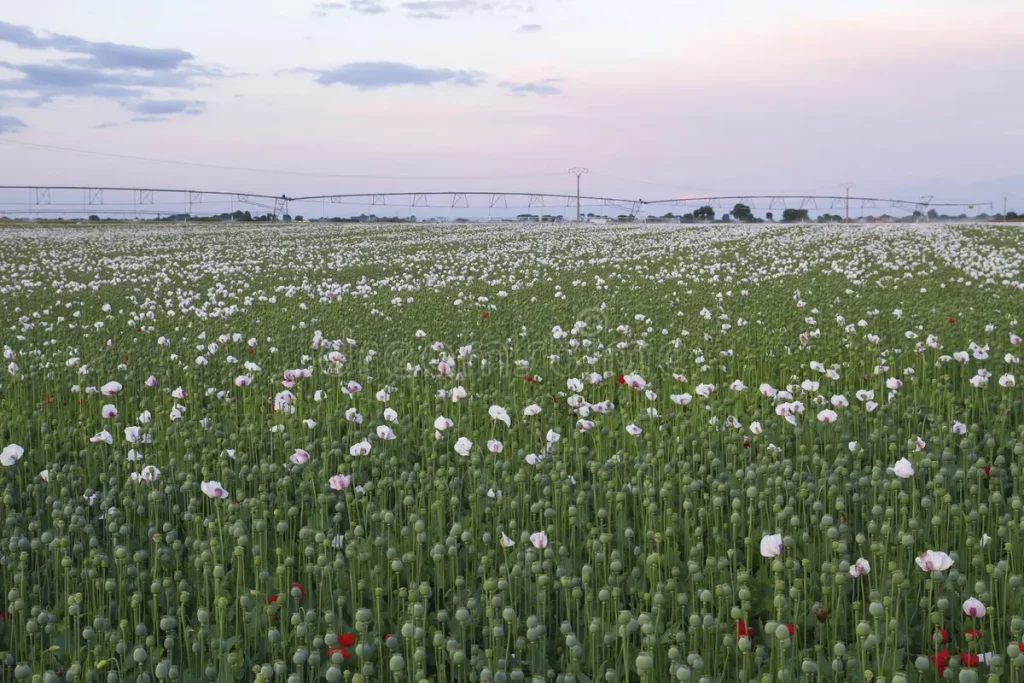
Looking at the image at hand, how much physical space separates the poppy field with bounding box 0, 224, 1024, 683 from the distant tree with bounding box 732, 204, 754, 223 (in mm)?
70504

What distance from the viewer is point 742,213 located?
84.6 metres

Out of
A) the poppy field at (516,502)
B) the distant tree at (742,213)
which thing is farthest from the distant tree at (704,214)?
the poppy field at (516,502)

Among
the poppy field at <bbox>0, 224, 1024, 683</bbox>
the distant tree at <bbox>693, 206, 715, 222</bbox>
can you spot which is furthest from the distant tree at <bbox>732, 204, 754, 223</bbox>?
the poppy field at <bbox>0, 224, 1024, 683</bbox>

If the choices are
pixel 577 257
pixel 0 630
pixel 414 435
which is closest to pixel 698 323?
pixel 414 435

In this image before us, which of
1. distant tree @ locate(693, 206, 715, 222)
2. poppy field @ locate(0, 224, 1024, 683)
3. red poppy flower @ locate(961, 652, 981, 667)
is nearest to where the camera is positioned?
red poppy flower @ locate(961, 652, 981, 667)

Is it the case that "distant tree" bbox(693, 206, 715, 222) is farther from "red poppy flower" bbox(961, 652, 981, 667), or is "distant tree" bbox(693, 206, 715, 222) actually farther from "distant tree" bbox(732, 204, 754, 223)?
"red poppy flower" bbox(961, 652, 981, 667)

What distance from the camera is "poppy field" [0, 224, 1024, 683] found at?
11.4 feet

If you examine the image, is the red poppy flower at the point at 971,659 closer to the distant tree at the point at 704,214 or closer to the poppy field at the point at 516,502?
the poppy field at the point at 516,502

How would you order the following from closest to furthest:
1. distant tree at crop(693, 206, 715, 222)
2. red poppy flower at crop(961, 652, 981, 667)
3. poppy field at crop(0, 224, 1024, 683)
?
1. red poppy flower at crop(961, 652, 981, 667)
2. poppy field at crop(0, 224, 1024, 683)
3. distant tree at crop(693, 206, 715, 222)

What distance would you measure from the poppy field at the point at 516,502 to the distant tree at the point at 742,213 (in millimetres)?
70504

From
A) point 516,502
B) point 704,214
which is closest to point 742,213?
point 704,214

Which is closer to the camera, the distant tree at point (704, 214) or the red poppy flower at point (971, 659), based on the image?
the red poppy flower at point (971, 659)

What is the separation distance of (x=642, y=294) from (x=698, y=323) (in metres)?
3.44

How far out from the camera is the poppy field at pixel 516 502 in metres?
3.46
